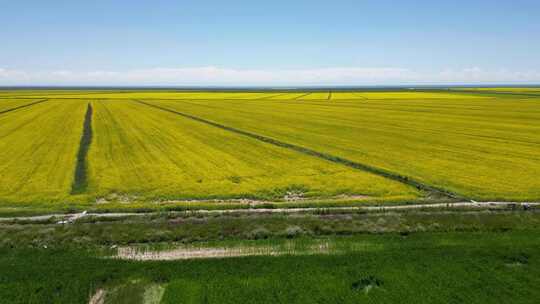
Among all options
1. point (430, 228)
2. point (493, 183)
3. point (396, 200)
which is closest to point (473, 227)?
point (430, 228)

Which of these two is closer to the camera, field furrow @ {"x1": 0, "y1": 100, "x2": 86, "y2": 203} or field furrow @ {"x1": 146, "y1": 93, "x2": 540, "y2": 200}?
field furrow @ {"x1": 0, "y1": 100, "x2": 86, "y2": 203}

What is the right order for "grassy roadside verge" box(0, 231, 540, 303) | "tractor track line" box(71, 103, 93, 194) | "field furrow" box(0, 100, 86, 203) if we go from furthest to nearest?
"tractor track line" box(71, 103, 93, 194)
"field furrow" box(0, 100, 86, 203)
"grassy roadside verge" box(0, 231, 540, 303)

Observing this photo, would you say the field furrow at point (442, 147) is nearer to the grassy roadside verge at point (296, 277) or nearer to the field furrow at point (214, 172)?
the field furrow at point (214, 172)

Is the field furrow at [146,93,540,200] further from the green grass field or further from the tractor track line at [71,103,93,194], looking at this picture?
the tractor track line at [71,103,93,194]

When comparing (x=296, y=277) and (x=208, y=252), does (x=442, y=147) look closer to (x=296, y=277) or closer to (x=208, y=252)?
(x=296, y=277)

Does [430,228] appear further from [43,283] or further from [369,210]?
[43,283]

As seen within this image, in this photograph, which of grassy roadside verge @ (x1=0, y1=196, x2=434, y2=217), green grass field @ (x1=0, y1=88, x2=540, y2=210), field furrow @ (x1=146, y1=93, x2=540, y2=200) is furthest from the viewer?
field furrow @ (x1=146, y1=93, x2=540, y2=200)

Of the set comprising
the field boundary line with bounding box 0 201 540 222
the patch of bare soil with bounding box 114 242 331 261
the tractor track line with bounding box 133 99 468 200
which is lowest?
the patch of bare soil with bounding box 114 242 331 261

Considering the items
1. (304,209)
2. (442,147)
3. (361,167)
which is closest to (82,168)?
(304,209)

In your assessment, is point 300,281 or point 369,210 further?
point 369,210

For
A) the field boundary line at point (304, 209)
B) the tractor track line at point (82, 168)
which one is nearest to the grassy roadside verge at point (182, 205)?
the field boundary line at point (304, 209)

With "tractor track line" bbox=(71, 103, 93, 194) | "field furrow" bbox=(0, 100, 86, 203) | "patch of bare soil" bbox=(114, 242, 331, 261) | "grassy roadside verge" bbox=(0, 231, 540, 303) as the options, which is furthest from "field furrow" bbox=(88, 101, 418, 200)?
"grassy roadside verge" bbox=(0, 231, 540, 303)
